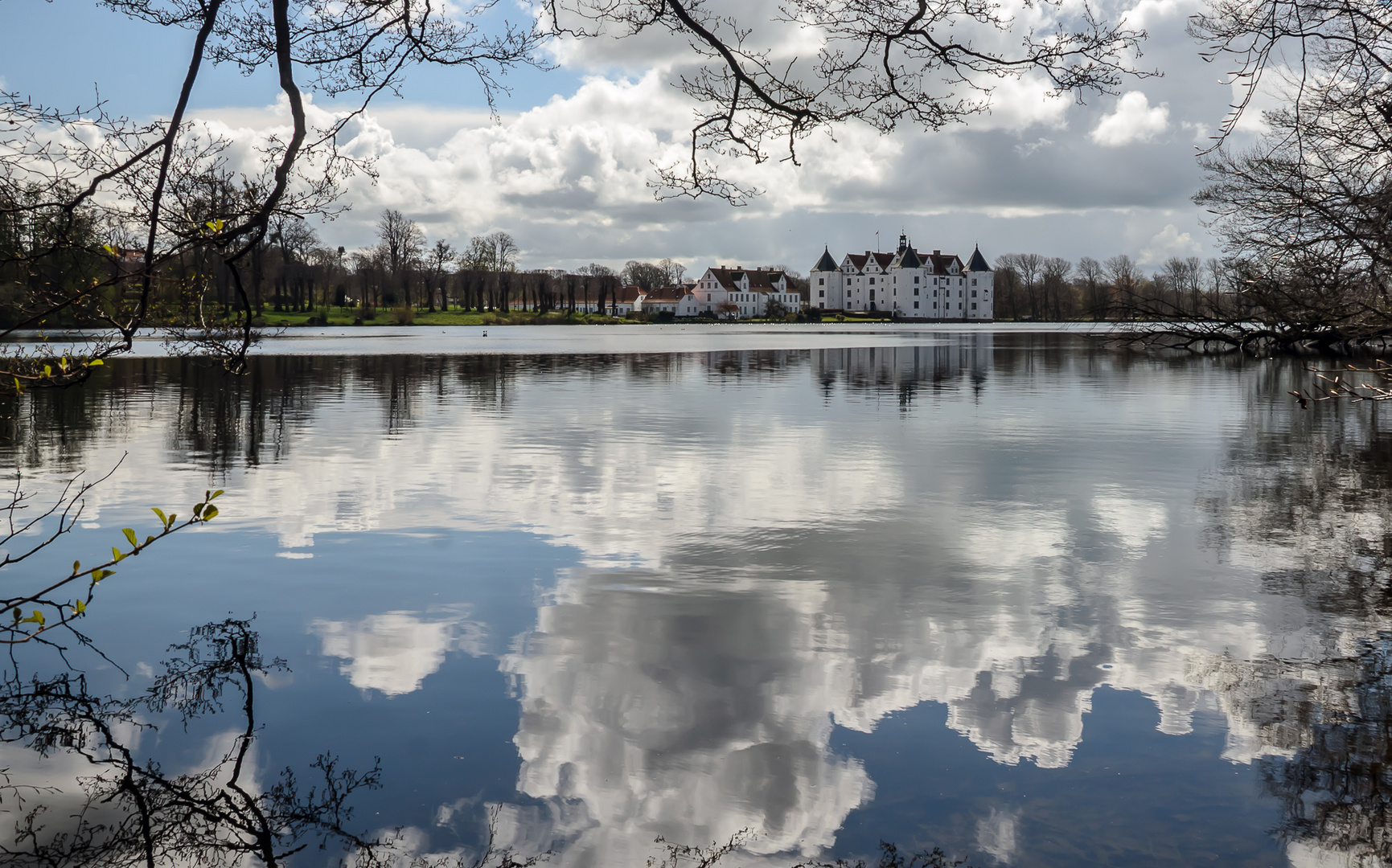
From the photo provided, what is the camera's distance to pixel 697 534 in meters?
11.0

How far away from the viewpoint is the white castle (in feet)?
576

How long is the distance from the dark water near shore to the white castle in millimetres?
160784

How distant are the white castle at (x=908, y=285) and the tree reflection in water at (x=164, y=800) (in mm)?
172677

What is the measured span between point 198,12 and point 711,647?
5898mm

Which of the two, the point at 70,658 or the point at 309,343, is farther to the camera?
the point at 309,343

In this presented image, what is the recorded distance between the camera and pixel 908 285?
175 meters

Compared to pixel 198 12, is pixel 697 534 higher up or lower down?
lower down

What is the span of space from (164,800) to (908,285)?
176083 mm

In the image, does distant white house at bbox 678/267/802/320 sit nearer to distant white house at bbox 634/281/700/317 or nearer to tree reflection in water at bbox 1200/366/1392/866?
distant white house at bbox 634/281/700/317

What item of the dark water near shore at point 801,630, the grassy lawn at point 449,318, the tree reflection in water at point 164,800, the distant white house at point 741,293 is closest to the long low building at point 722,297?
the distant white house at point 741,293

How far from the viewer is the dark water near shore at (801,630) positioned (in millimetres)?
5117

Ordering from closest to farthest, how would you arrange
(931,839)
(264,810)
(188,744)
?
(931,839)
(264,810)
(188,744)

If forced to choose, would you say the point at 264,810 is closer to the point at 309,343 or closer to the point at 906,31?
the point at 906,31

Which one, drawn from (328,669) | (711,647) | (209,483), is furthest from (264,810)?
(209,483)
